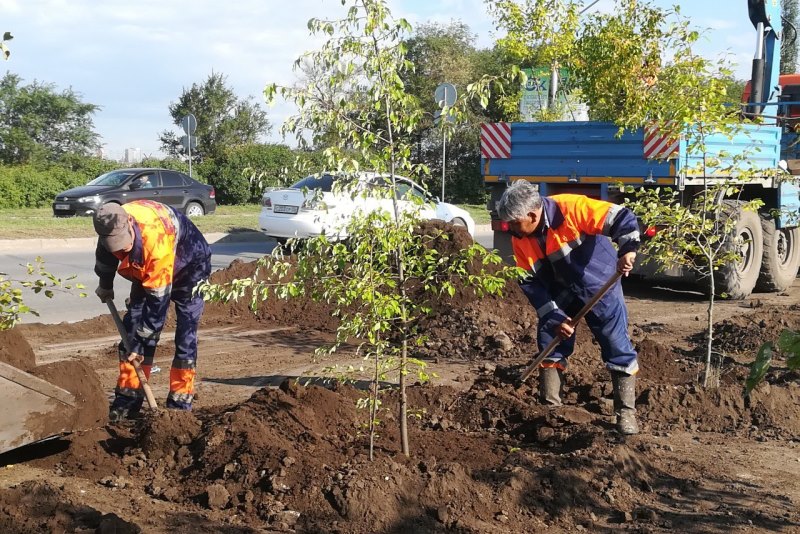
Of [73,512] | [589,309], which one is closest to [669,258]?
[589,309]

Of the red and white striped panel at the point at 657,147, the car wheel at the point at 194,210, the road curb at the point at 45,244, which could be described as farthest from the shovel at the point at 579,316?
the car wheel at the point at 194,210

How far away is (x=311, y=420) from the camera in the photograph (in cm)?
511

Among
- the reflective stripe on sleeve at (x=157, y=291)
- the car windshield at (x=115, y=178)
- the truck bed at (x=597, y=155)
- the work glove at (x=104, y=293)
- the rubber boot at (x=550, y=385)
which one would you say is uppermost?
the truck bed at (x=597, y=155)

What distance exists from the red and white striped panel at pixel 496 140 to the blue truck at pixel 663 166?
0.5 inches

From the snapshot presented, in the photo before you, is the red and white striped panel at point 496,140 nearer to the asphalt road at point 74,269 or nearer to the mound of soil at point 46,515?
the asphalt road at point 74,269

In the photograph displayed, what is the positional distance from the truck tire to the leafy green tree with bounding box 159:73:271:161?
90.7 ft

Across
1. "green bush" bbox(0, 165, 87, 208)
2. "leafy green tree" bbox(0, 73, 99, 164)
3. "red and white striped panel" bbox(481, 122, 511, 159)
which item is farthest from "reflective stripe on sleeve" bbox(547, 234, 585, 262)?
"leafy green tree" bbox(0, 73, 99, 164)

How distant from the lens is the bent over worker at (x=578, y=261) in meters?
5.16

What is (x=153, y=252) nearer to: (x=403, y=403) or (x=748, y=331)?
(x=403, y=403)

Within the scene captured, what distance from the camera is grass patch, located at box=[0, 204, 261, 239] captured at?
675 inches

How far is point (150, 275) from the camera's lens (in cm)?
519

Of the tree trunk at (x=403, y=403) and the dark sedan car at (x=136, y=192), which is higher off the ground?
the dark sedan car at (x=136, y=192)

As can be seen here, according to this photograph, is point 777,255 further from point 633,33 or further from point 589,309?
point 589,309

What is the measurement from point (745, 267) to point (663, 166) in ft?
6.75
